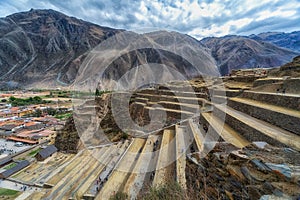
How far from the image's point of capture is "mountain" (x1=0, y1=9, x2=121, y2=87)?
73.2 metres

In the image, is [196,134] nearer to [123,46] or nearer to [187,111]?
[187,111]

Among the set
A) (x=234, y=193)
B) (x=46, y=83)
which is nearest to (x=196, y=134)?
(x=234, y=193)

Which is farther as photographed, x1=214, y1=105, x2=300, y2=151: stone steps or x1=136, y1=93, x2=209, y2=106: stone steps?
x1=136, y1=93, x2=209, y2=106: stone steps

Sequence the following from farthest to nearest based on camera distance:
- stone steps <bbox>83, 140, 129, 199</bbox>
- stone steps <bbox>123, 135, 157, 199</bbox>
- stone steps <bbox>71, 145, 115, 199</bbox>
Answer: stone steps <bbox>71, 145, 115, 199</bbox> < stone steps <bbox>83, 140, 129, 199</bbox> < stone steps <bbox>123, 135, 157, 199</bbox>

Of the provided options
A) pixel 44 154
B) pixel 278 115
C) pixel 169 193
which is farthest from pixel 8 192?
pixel 278 115

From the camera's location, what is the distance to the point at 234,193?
1704 millimetres

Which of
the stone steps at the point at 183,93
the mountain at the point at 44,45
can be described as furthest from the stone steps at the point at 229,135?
the mountain at the point at 44,45

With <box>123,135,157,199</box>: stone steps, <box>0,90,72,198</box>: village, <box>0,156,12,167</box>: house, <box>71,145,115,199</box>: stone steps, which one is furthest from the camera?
<box>0,156,12,167</box>: house

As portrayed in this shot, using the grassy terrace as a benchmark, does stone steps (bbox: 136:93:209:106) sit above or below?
above

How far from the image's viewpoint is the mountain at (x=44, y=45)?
240 ft

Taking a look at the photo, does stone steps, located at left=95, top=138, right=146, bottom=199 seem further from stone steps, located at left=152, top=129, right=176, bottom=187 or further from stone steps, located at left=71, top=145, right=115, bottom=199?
stone steps, located at left=152, top=129, right=176, bottom=187

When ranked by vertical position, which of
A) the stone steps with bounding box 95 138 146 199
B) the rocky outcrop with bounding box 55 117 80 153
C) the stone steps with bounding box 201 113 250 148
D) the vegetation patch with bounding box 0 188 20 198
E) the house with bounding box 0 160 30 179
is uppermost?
the stone steps with bounding box 201 113 250 148

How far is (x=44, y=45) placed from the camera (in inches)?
3511

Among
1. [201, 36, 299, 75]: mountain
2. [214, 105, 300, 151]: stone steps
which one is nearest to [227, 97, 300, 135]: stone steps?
[214, 105, 300, 151]: stone steps
